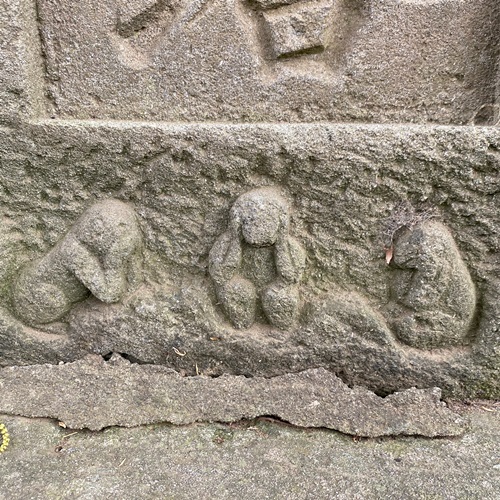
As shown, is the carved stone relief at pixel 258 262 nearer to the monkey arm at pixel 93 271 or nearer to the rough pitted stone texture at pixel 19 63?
the monkey arm at pixel 93 271

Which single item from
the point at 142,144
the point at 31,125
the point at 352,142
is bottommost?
the point at 352,142

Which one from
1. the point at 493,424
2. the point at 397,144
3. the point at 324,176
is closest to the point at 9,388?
the point at 324,176

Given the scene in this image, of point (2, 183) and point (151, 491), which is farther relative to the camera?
point (2, 183)

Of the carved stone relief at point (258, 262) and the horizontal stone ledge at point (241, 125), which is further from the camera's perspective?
the carved stone relief at point (258, 262)

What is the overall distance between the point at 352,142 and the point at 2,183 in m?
1.35

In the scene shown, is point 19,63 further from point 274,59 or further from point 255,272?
point 255,272

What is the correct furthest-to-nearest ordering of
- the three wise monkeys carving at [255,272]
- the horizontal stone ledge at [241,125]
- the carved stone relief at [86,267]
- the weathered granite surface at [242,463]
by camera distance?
1. the carved stone relief at [86,267]
2. the three wise monkeys carving at [255,272]
3. the horizontal stone ledge at [241,125]
4. the weathered granite surface at [242,463]

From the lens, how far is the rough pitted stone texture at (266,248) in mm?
1605

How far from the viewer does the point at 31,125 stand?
5.57ft

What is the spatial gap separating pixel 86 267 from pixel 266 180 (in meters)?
0.78

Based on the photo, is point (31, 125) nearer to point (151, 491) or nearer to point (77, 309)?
point (77, 309)

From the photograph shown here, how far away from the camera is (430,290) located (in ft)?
5.53

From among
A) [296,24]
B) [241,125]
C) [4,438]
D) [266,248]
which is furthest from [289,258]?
[4,438]

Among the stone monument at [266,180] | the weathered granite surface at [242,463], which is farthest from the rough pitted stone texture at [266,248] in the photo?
the weathered granite surface at [242,463]
